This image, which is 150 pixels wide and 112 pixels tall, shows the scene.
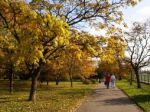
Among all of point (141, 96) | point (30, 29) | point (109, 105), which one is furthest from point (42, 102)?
point (141, 96)

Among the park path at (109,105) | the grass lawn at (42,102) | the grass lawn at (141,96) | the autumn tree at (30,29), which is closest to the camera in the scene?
the park path at (109,105)

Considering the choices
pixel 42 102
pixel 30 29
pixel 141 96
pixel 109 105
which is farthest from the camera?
pixel 141 96

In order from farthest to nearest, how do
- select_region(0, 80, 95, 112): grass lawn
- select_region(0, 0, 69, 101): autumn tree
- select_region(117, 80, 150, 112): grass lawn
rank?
select_region(117, 80, 150, 112): grass lawn → select_region(0, 0, 69, 101): autumn tree → select_region(0, 80, 95, 112): grass lawn

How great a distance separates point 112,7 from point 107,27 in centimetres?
149

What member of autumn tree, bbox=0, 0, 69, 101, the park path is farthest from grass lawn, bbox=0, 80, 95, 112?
autumn tree, bbox=0, 0, 69, 101

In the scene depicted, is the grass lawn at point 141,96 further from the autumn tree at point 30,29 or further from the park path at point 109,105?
the autumn tree at point 30,29

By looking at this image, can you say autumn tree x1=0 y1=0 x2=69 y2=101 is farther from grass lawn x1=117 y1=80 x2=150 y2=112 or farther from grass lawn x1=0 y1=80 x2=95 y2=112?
grass lawn x1=117 y1=80 x2=150 y2=112

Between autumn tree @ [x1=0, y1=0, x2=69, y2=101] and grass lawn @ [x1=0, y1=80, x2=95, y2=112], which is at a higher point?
autumn tree @ [x1=0, y1=0, x2=69, y2=101]

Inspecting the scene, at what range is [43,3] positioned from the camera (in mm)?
22484

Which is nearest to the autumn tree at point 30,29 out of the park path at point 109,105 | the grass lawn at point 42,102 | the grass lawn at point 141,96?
the grass lawn at point 42,102

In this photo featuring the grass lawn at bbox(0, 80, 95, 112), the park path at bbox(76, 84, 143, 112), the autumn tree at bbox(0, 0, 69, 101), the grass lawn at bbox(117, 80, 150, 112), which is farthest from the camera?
the grass lawn at bbox(117, 80, 150, 112)

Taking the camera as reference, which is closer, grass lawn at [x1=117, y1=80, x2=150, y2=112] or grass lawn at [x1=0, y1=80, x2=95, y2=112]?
grass lawn at [x1=0, y1=80, x2=95, y2=112]

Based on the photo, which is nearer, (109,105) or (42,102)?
(109,105)

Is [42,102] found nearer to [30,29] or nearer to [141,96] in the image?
[30,29]
